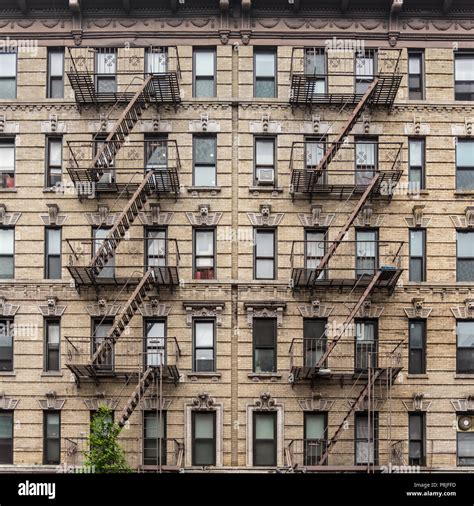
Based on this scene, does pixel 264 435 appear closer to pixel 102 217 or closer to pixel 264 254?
pixel 264 254

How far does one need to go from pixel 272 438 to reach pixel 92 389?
538 centimetres

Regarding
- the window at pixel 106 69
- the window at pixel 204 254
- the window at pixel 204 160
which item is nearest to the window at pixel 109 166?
the window at pixel 106 69

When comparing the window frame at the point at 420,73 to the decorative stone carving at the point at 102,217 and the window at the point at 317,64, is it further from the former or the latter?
the decorative stone carving at the point at 102,217

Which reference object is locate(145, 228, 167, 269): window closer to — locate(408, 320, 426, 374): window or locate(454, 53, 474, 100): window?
locate(408, 320, 426, 374): window

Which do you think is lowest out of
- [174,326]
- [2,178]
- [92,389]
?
[92,389]

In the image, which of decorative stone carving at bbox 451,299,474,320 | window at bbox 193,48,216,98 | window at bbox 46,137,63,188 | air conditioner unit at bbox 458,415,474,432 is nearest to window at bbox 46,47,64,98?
window at bbox 46,137,63,188

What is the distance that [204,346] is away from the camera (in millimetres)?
27594

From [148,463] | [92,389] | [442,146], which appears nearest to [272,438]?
[148,463]

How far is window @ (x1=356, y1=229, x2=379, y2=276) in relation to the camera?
91.1 ft

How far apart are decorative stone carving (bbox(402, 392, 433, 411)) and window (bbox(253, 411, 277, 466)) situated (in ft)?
12.6

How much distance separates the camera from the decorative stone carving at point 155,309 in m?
27.5
